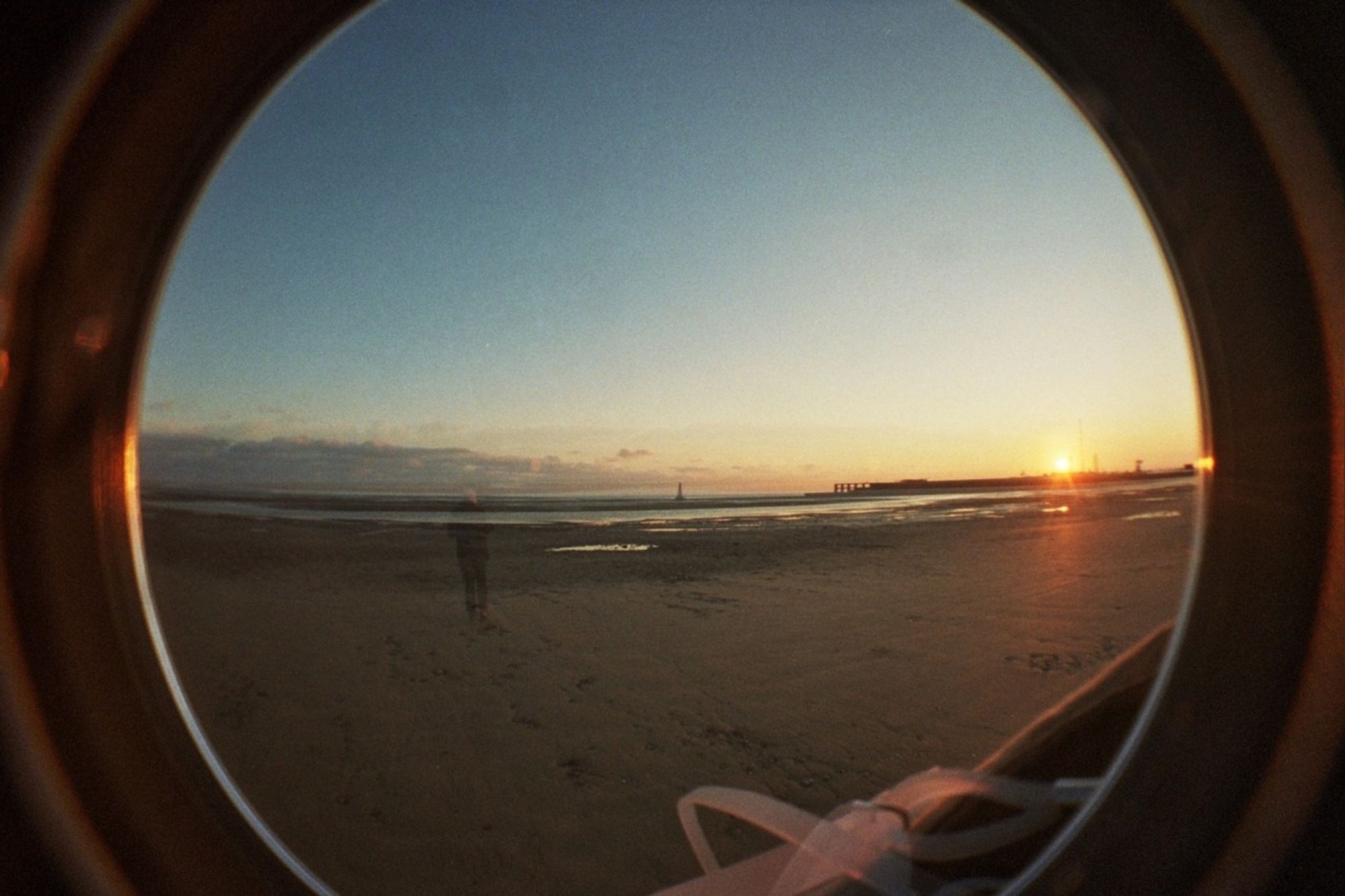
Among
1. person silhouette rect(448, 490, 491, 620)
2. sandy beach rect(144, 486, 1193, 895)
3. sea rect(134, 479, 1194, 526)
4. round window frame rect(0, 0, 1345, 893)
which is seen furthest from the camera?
sea rect(134, 479, 1194, 526)

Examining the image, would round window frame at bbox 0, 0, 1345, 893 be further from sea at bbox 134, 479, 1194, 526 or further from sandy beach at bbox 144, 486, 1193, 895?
sea at bbox 134, 479, 1194, 526

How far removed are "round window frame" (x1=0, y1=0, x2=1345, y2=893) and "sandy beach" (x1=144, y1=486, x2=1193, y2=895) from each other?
0.24 meters

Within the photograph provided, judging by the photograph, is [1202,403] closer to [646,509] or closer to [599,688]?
[599,688]

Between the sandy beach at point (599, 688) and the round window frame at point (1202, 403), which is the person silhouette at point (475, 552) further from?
the round window frame at point (1202, 403)

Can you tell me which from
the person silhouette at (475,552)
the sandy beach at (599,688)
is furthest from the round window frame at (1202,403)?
the person silhouette at (475,552)

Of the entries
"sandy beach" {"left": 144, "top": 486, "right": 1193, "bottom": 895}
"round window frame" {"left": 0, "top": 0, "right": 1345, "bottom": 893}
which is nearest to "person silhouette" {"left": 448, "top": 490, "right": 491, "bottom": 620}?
"sandy beach" {"left": 144, "top": 486, "right": 1193, "bottom": 895}

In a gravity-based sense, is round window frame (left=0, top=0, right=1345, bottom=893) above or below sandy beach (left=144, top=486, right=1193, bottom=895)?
above

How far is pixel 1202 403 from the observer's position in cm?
111

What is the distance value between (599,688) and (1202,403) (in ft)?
16.5

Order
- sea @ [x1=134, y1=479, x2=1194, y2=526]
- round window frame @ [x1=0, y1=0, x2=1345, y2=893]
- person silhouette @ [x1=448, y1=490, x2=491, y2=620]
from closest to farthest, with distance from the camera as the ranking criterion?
round window frame @ [x1=0, y1=0, x2=1345, y2=893]
person silhouette @ [x1=448, y1=490, x2=491, y2=620]
sea @ [x1=134, y1=479, x2=1194, y2=526]

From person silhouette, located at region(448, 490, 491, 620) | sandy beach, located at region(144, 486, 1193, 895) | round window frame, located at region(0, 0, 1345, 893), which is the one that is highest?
round window frame, located at region(0, 0, 1345, 893)

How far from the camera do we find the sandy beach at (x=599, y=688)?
10.0 feet

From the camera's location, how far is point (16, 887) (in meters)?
0.93

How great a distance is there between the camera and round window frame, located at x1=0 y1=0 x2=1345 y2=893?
94 centimetres
